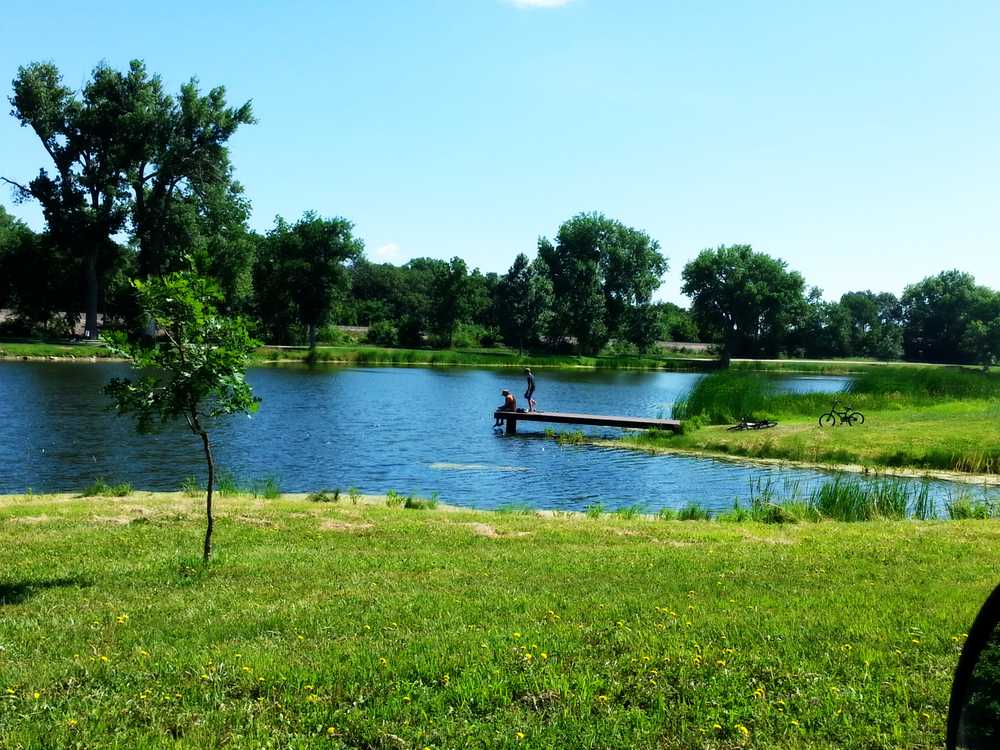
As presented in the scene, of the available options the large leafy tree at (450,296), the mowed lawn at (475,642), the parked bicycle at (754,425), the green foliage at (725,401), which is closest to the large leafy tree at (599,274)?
the large leafy tree at (450,296)

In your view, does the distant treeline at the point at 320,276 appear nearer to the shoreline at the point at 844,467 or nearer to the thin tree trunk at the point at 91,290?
the thin tree trunk at the point at 91,290

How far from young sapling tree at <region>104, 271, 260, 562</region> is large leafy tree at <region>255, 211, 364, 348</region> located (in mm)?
85741

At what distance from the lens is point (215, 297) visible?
1031cm

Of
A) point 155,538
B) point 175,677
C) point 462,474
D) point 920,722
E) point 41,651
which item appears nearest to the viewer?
point 920,722

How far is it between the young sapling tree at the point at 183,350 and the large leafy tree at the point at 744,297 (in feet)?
380

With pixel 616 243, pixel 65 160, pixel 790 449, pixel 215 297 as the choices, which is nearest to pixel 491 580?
pixel 215 297

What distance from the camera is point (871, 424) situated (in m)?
34.7

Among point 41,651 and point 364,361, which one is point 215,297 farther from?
point 364,361

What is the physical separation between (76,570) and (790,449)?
26106mm

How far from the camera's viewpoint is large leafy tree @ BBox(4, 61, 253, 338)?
70750 mm

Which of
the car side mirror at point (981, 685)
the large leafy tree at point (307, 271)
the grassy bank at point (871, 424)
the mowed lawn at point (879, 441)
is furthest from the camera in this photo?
the large leafy tree at point (307, 271)

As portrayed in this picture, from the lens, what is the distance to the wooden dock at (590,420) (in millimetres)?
37781

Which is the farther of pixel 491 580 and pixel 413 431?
pixel 413 431

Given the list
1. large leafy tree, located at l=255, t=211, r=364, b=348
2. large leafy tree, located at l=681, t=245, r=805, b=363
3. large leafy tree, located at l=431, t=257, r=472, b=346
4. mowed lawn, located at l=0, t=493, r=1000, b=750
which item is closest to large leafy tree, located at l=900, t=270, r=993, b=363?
large leafy tree, located at l=681, t=245, r=805, b=363
